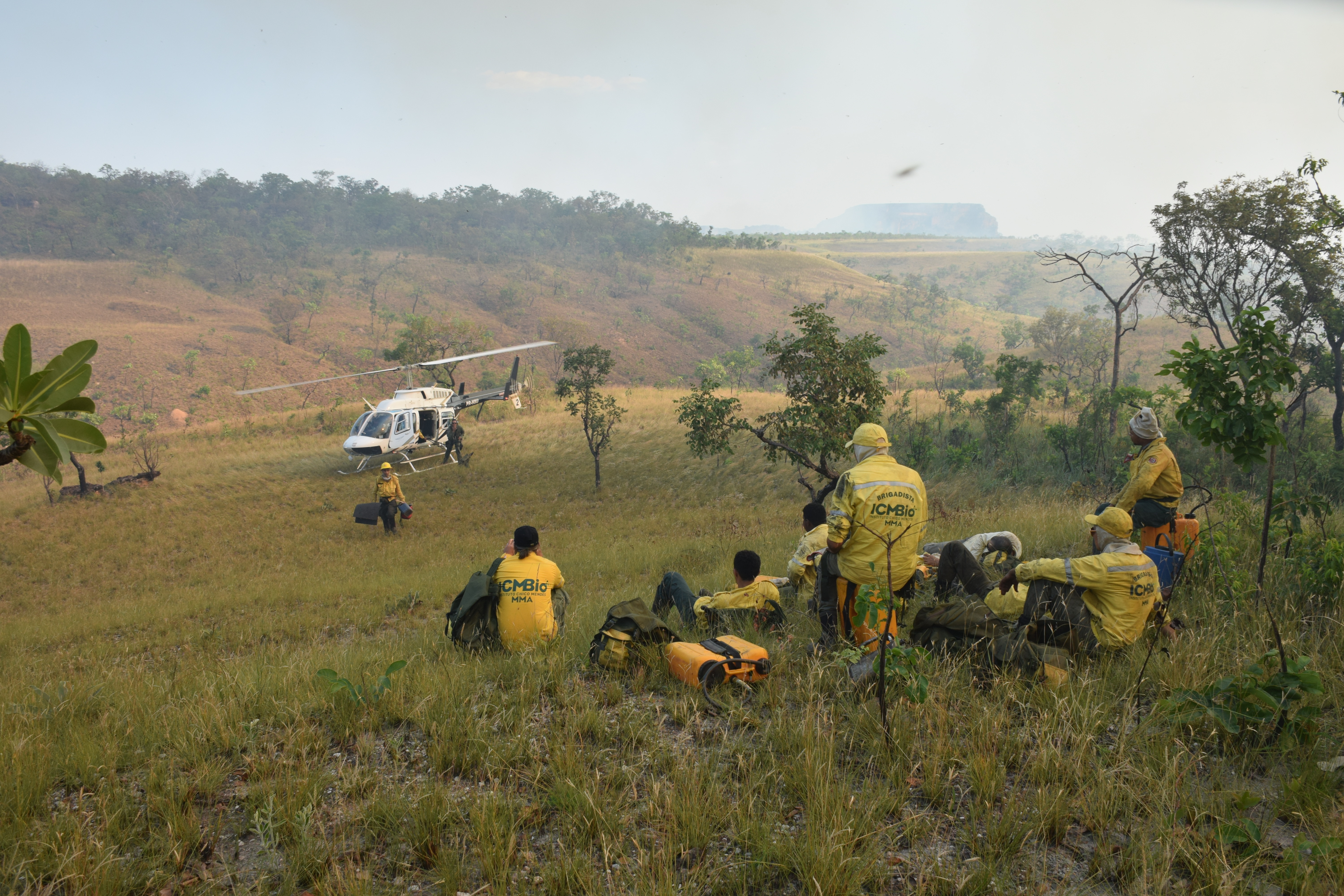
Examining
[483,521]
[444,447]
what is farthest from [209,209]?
[483,521]

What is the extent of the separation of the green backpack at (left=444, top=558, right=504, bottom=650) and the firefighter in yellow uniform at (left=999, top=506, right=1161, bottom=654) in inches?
160

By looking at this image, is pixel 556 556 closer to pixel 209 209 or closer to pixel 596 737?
pixel 596 737

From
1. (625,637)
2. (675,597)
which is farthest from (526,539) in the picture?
(675,597)

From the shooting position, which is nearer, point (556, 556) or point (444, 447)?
point (556, 556)

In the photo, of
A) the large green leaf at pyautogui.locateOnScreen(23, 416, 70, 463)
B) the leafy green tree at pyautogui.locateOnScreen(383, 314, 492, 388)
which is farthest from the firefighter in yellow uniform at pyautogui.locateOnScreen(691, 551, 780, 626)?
the leafy green tree at pyautogui.locateOnScreen(383, 314, 492, 388)

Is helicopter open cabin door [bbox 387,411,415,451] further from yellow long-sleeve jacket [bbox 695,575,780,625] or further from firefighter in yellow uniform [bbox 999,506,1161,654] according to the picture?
firefighter in yellow uniform [bbox 999,506,1161,654]

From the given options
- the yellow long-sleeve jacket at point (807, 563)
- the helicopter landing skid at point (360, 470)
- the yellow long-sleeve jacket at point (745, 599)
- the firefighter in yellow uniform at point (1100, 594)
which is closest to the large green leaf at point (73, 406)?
the yellow long-sleeve jacket at point (745, 599)

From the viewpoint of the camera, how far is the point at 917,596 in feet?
20.6

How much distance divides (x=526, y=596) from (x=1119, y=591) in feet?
14.3

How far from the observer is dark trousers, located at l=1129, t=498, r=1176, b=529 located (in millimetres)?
5812

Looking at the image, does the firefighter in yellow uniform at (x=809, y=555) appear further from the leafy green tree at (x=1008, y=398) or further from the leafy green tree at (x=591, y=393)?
the leafy green tree at (x=591, y=393)

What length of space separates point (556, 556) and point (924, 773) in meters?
9.21

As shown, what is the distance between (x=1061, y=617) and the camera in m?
4.58

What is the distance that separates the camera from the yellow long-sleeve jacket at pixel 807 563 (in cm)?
650
